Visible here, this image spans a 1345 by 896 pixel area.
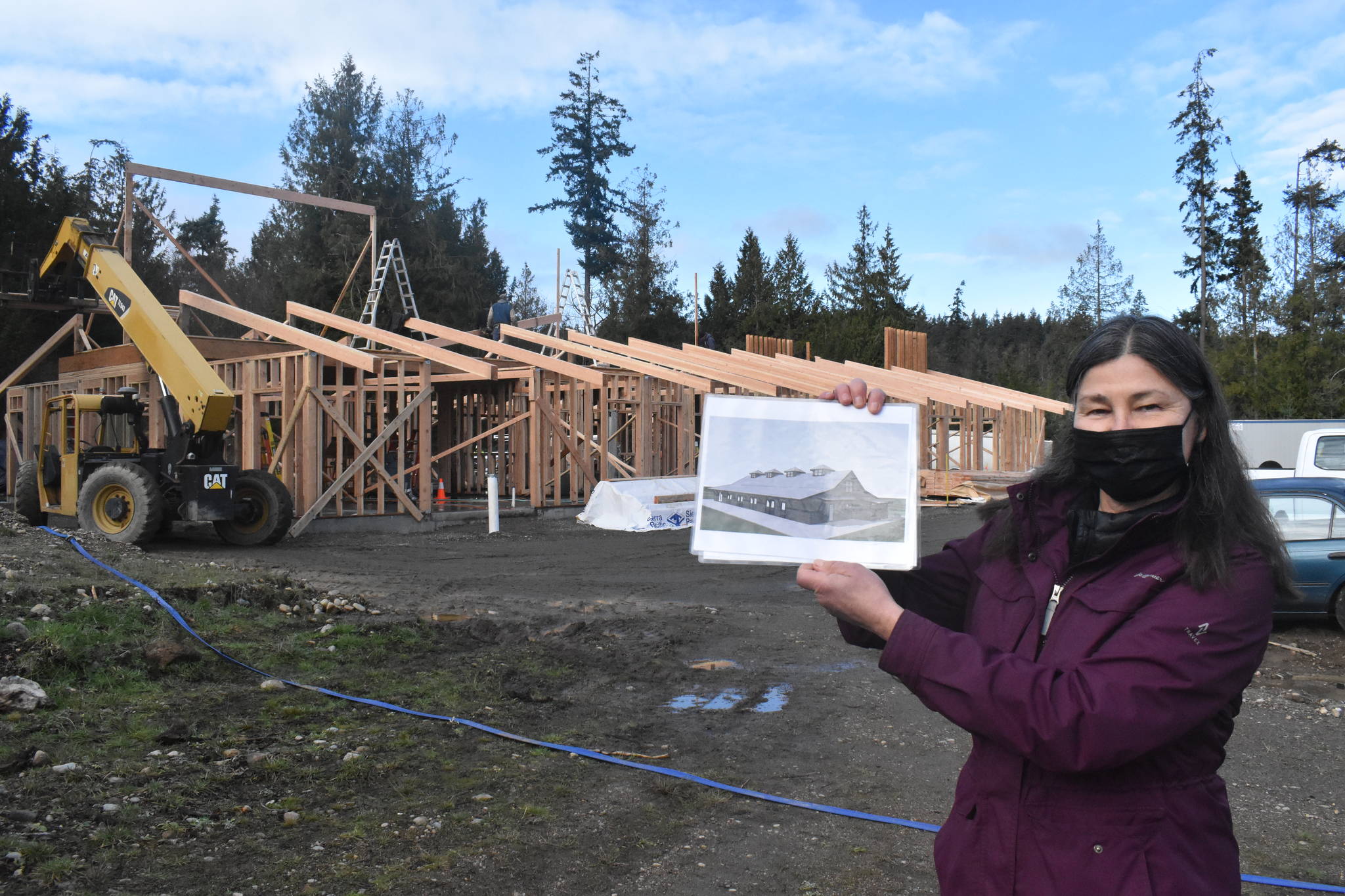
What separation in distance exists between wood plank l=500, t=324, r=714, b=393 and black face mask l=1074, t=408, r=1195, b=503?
17973 millimetres

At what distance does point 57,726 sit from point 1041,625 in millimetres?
5082

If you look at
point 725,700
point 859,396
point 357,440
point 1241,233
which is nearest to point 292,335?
point 357,440

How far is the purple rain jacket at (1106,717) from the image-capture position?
1.56 m

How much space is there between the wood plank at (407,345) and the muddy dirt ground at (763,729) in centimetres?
477

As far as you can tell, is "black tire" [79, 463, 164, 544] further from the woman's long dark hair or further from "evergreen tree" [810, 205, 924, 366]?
"evergreen tree" [810, 205, 924, 366]

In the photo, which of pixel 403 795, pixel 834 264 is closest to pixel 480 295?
pixel 834 264

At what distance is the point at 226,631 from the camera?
24.2 ft

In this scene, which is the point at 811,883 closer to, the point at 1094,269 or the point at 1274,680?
the point at 1274,680

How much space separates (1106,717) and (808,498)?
675 mm

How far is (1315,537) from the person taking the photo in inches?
337

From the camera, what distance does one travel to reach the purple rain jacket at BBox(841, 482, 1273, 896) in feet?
5.13

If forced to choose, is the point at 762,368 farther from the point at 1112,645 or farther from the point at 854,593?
the point at 1112,645

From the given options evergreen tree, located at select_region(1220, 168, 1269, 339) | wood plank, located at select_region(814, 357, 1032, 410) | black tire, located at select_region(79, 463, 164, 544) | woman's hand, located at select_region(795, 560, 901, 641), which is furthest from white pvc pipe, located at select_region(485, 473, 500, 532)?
evergreen tree, located at select_region(1220, 168, 1269, 339)

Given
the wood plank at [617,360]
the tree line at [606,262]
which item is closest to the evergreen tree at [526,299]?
the tree line at [606,262]
